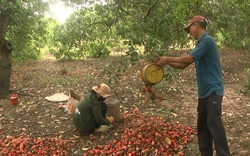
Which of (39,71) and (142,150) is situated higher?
(39,71)

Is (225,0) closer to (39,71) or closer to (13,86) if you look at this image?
(13,86)

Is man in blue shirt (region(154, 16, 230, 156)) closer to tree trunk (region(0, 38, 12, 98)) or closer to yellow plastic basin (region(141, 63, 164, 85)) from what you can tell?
yellow plastic basin (region(141, 63, 164, 85))

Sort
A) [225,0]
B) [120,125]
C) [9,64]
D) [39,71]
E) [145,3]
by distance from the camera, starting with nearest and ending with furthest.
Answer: [145,3]
[120,125]
[9,64]
[225,0]
[39,71]

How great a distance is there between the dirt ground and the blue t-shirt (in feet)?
2.55

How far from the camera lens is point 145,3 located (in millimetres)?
4941

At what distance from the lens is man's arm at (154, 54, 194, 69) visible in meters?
3.59

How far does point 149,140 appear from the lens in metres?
4.63

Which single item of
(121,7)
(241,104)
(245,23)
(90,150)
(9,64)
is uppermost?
(245,23)

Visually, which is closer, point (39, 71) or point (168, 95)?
point (168, 95)

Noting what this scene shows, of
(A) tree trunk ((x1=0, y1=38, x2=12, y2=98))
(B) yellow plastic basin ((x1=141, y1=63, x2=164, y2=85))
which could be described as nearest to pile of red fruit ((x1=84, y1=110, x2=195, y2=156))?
(B) yellow plastic basin ((x1=141, y1=63, x2=164, y2=85))

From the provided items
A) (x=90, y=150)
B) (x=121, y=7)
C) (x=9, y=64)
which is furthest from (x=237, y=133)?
(x=9, y=64)

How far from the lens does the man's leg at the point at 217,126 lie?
3.62m

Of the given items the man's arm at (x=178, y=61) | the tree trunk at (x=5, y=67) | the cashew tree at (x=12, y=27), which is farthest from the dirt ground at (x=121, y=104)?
the man's arm at (x=178, y=61)

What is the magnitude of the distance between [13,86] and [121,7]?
6126mm
